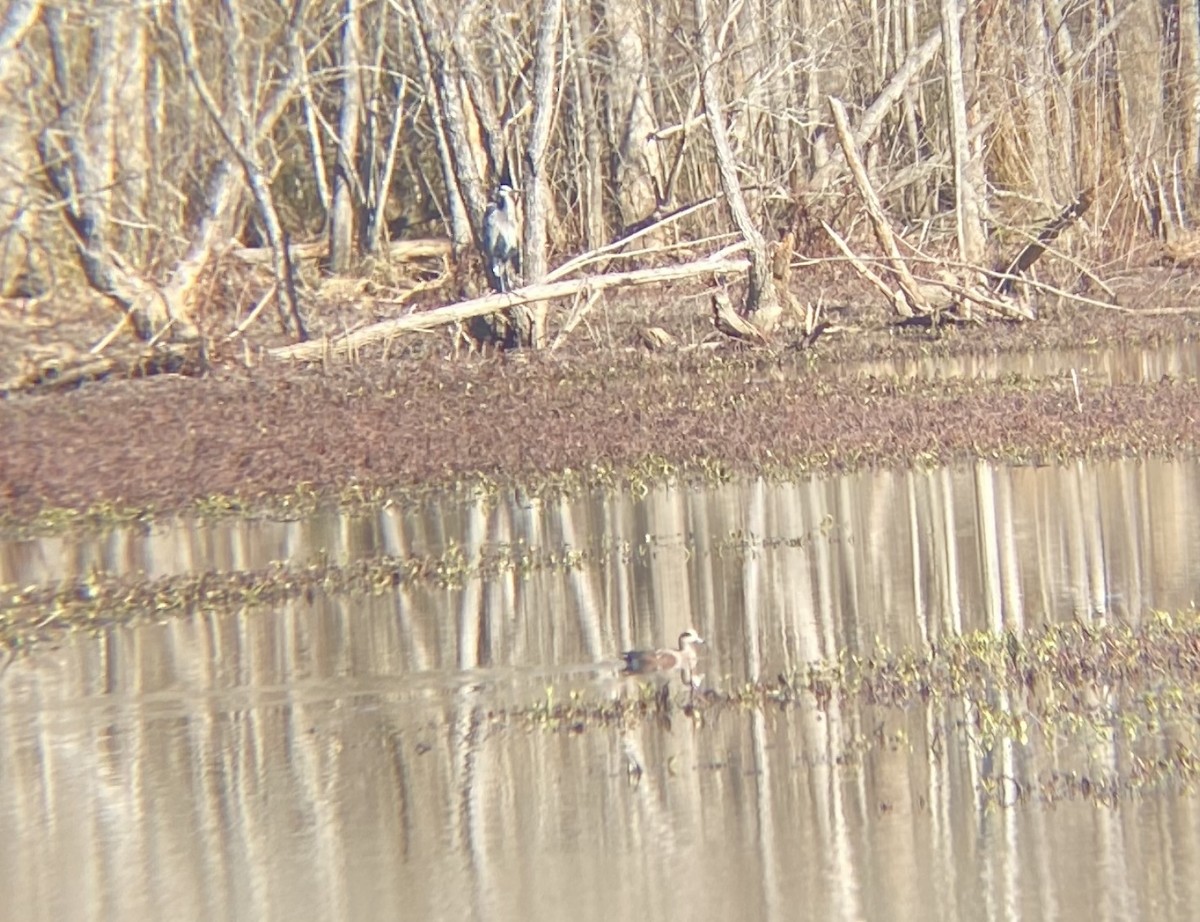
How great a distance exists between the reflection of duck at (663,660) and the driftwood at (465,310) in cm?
1060

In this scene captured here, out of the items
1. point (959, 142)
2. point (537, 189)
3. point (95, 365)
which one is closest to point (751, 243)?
point (537, 189)

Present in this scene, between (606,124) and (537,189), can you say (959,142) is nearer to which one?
(537,189)

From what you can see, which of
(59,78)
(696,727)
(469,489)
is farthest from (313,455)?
(59,78)

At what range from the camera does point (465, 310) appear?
18.2 meters

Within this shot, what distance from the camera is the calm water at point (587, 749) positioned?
18.4 ft

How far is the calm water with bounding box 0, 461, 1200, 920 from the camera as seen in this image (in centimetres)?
561

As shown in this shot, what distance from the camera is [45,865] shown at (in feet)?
20.2

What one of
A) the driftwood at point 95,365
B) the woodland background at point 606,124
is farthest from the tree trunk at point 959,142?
the driftwood at point 95,365

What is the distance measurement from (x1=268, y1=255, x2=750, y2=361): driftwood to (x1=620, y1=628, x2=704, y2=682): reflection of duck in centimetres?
1060

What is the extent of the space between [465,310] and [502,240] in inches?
70.6

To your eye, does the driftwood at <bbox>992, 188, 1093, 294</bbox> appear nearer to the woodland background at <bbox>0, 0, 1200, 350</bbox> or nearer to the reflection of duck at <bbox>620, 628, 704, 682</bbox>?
the woodland background at <bbox>0, 0, 1200, 350</bbox>

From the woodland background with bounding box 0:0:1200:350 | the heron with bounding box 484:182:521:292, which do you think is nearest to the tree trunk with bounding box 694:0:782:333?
the woodland background with bounding box 0:0:1200:350

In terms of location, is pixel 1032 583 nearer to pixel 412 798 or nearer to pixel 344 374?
pixel 412 798

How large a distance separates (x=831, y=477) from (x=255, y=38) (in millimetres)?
20956
